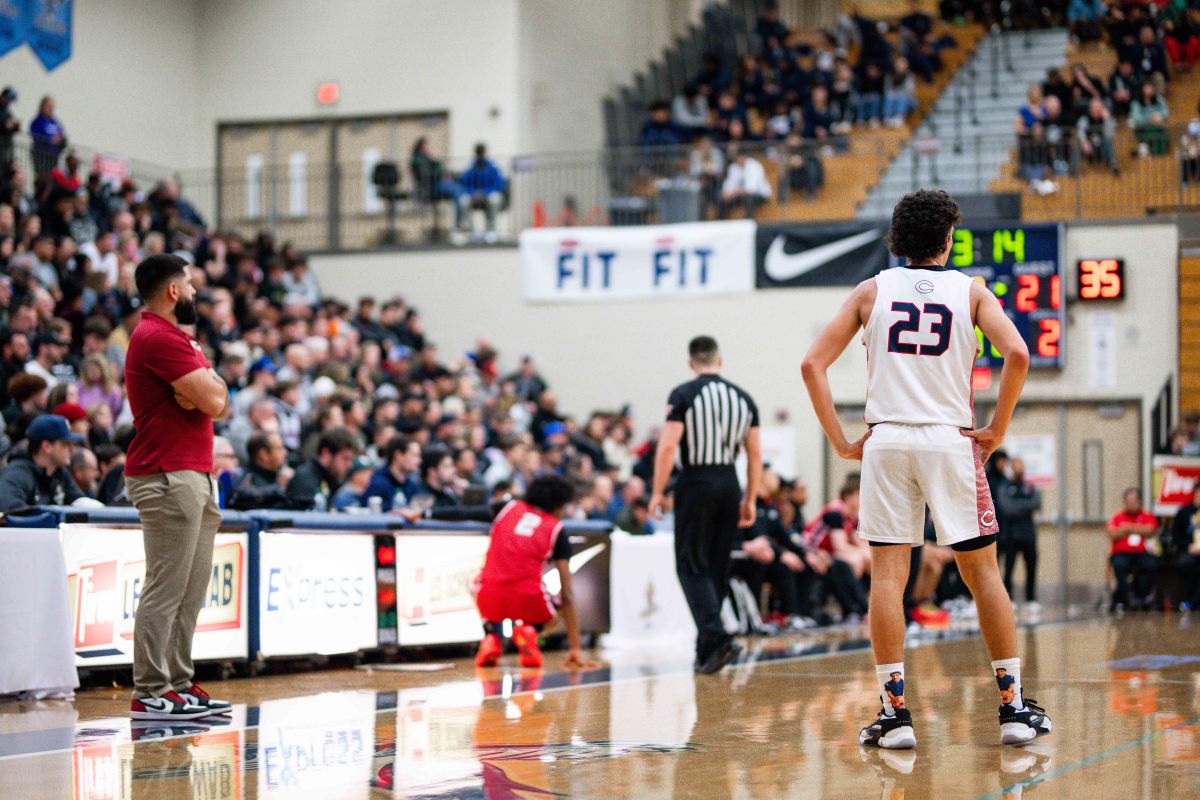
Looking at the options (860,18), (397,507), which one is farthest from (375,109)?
(397,507)

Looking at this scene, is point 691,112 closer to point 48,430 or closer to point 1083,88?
point 1083,88

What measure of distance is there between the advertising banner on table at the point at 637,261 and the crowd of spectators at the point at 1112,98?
4309 mm

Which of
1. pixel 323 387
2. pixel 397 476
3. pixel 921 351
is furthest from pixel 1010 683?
pixel 323 387

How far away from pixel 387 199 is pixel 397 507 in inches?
469

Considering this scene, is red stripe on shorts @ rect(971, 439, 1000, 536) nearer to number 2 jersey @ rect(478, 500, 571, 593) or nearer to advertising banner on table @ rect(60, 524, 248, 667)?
advertising banner on table @ rect(60, 524, 248, 667)

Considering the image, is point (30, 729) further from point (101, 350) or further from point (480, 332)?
point (480, 332)

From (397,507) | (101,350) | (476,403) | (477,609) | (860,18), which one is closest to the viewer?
(477,609)

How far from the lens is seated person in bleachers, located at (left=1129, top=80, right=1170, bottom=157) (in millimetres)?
21953

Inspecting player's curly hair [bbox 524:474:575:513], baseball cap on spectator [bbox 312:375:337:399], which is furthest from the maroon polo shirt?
baseball cap on spectator [bbox 312:375:337:399]

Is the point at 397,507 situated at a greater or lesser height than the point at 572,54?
lesser

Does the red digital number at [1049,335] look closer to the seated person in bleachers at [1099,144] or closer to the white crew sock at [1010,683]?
the seated person in bleachers at [1099,144]

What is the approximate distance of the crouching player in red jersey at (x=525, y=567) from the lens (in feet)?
36.3

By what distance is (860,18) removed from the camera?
93.7 ft

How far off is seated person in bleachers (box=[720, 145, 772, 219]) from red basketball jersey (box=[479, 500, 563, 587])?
12631 millimetres
